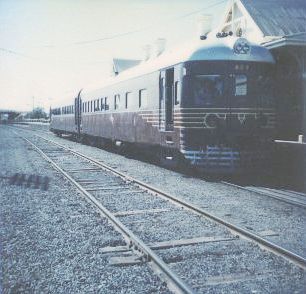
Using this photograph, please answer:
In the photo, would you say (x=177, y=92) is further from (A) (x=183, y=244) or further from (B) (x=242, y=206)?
(A) (x=183, y=244)

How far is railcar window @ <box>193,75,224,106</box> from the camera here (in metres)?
10.8

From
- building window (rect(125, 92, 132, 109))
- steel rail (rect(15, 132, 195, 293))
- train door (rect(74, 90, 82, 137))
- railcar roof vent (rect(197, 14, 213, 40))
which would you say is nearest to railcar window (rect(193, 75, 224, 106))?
steel rail (rect(15, 132, 195, 293))

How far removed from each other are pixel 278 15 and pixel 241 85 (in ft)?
50.9

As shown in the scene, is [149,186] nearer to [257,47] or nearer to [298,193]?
[298,193]

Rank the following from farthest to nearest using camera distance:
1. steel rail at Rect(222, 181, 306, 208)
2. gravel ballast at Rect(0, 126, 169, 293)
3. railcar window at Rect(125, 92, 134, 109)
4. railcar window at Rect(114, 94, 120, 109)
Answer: railcar window at Rect(114, 94, 120, 109) < railcar window at Rect(125, 92, 134, 109) < steel rail at Rect(222, 181, 306, 208) < gravel ballast at Rect(0, 126, 169, 293)

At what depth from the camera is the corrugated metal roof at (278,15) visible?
76.7 feet

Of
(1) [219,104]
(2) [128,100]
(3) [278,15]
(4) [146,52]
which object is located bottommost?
(1) [219,104]

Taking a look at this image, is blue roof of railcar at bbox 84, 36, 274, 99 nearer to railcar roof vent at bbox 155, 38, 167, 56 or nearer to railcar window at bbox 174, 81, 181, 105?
railcar window at bbox 174, 81, 181, 105

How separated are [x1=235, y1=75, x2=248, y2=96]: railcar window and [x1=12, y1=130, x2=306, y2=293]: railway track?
3487 millimetres

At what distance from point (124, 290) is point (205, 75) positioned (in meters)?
7.40

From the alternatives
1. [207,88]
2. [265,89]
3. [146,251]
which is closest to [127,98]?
[207,88]

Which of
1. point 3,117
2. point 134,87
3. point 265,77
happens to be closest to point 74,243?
point 265,77

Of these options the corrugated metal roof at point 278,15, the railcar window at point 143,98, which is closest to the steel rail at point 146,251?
the railcar window at point 143,98

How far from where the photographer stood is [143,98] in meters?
13.8
